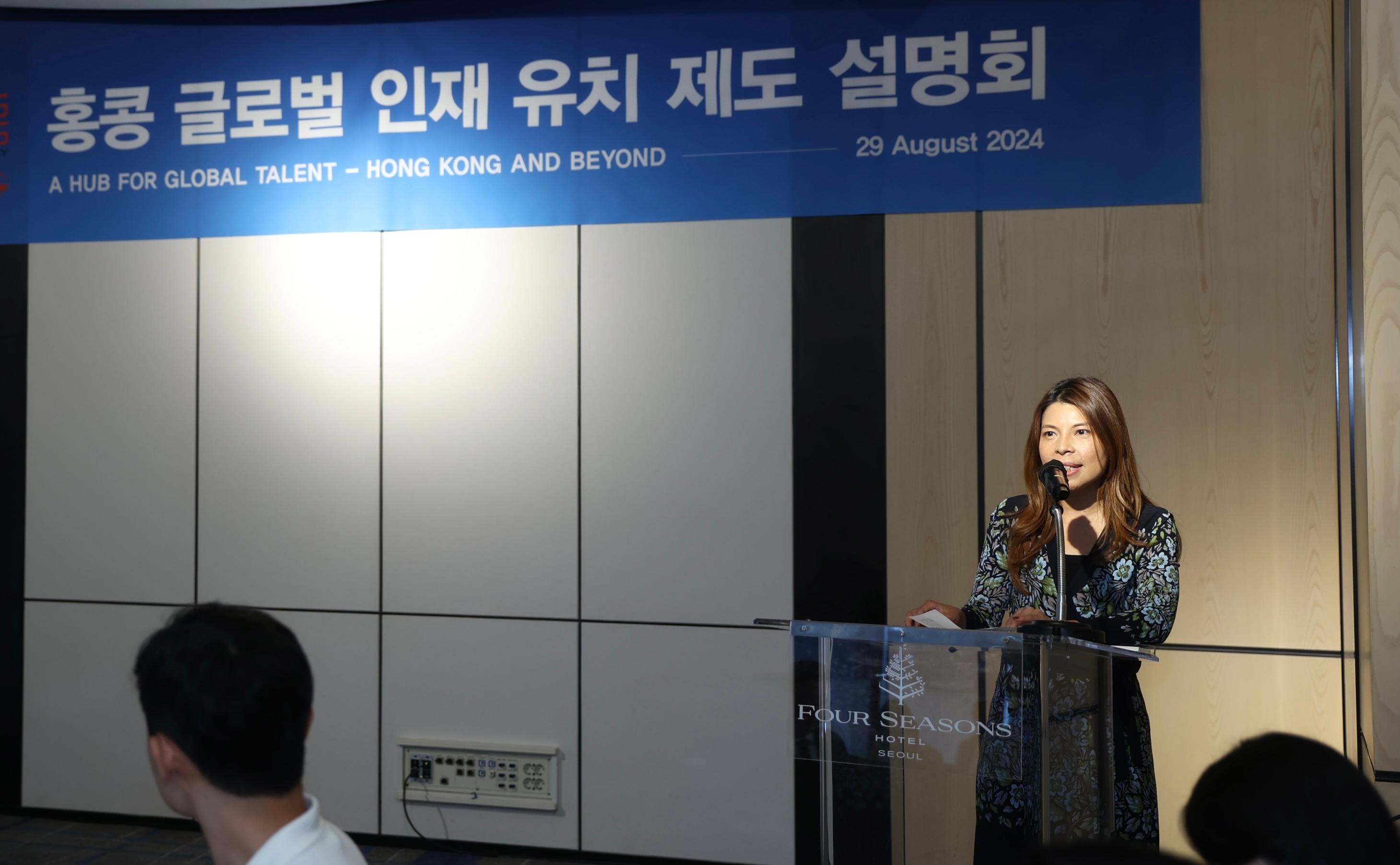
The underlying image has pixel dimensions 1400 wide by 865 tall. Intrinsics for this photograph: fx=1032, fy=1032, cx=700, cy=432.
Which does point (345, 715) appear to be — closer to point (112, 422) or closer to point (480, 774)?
point (480, 774)

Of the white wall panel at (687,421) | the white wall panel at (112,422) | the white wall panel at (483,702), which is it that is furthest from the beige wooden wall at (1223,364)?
the white wall panel at (112,422)

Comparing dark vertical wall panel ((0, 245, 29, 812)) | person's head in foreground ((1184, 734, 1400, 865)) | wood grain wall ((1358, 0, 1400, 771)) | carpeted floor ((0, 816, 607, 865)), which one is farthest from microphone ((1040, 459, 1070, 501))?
dark vertical wall panel ((0, 245, 29, 812))

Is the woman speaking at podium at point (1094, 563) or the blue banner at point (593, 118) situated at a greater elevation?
the blue banner at point (593, 118)

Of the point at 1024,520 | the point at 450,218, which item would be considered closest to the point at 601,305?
the point at 450,218

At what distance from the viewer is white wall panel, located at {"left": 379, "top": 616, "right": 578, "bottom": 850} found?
3865 millimetres

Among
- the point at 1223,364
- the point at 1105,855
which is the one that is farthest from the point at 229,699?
the point at 1223,364

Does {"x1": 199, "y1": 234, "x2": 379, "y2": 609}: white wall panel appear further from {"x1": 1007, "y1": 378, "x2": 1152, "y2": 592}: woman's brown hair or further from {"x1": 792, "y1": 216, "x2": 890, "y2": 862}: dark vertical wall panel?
{"x1": 1007, "y1": 378, "x2": 1152, "y2": 592}: woman's brown hair

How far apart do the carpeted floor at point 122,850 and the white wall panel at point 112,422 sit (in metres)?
0.92

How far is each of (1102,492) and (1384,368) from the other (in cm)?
75

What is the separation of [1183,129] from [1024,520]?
5.27 feet

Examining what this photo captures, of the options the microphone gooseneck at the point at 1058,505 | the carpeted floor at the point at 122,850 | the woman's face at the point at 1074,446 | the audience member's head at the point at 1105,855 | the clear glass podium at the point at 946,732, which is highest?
the woman's face at the point at 1074,446

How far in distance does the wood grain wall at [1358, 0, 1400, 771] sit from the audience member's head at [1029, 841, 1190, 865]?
2.23 m

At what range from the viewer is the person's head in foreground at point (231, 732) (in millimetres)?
1318

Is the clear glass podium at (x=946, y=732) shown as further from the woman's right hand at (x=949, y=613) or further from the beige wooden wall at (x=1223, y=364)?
the beige wooden wall at (x=1223, y=364)
